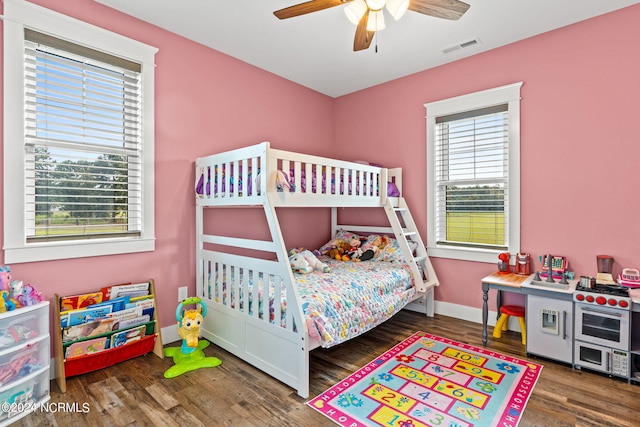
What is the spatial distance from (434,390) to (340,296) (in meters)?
0.84

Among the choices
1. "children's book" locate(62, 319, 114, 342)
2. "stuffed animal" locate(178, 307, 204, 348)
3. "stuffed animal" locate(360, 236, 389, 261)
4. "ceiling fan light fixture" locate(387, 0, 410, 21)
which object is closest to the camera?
"ceiling fan light fixture" locate(387, 0, 410, 21)

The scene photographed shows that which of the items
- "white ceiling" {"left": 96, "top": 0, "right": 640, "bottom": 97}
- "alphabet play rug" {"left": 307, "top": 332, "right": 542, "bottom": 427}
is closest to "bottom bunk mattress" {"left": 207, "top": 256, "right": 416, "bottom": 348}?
"alphabet play rug" {"left": 307, "top": 332, "right": 542, "bottom": 427}

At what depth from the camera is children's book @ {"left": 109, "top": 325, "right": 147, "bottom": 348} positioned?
2.33 m

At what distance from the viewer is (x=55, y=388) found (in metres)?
2.09

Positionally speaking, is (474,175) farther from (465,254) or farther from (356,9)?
(356,9)

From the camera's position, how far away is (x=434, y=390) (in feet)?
6.82

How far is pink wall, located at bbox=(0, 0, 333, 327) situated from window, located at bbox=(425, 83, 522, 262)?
191 cm

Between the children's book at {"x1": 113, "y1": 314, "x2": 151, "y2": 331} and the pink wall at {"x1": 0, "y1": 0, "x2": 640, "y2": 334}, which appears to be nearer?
the children's book at {"x1": 113, "y1": 314, "x2": 151, "y2": 331}

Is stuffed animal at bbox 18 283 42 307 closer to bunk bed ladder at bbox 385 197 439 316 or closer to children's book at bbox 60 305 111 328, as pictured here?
children's book at bbox 60 305 111 328

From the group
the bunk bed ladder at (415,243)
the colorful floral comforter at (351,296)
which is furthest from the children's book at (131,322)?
the bunk bed ladder at (415,243)

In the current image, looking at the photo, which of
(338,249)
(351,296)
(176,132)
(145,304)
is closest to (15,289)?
(145,304)

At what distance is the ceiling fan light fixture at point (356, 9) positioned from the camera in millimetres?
1864

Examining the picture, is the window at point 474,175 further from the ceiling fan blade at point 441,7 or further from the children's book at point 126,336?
the children's book at point 126,336

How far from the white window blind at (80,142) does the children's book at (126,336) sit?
2.41 ft
